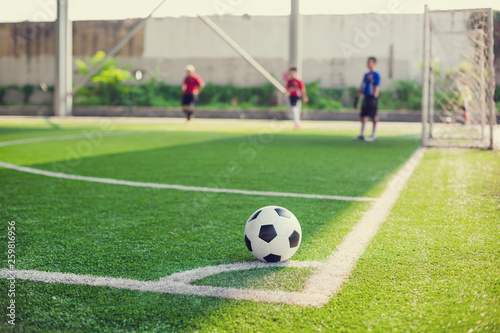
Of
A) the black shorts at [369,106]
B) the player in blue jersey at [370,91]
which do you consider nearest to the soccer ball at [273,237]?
the player in blue jersey at [370,91]

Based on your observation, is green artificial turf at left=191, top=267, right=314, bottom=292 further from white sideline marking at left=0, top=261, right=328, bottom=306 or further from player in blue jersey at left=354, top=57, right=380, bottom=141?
player in blue jersey at left=354, top=57, right=380, bottom=141

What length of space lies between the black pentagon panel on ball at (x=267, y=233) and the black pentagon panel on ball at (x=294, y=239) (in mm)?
82

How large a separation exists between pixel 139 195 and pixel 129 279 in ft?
7.03

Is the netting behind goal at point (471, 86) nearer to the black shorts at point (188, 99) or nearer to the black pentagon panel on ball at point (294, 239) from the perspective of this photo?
the black pentagon panel on ball at point (294, 239)

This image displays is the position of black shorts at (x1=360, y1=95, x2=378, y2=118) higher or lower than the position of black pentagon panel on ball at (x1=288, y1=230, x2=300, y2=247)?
higher

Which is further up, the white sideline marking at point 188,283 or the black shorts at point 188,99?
the black shorts at point 188,99

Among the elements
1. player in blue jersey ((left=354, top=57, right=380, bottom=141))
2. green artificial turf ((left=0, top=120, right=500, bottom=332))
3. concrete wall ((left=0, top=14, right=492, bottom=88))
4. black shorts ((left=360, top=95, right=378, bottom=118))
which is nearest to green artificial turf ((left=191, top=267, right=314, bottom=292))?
green artificial turf ((left=0, top=120, right=500, bottom=332))

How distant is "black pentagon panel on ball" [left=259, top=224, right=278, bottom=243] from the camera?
8.45 ft

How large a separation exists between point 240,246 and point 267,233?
13.8 inches

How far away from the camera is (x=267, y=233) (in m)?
2.59

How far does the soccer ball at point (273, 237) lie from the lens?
2574 millimetres

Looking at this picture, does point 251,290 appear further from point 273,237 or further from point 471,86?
point 471,86

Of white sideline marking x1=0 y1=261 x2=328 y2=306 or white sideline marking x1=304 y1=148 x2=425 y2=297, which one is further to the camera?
white sideline marking x1=304 y1=148 x2=425 y2=297

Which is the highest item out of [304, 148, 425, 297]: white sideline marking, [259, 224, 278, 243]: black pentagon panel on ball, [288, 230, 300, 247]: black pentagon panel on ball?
[259, 224, 278, 243]: black pentagon panel on ball
